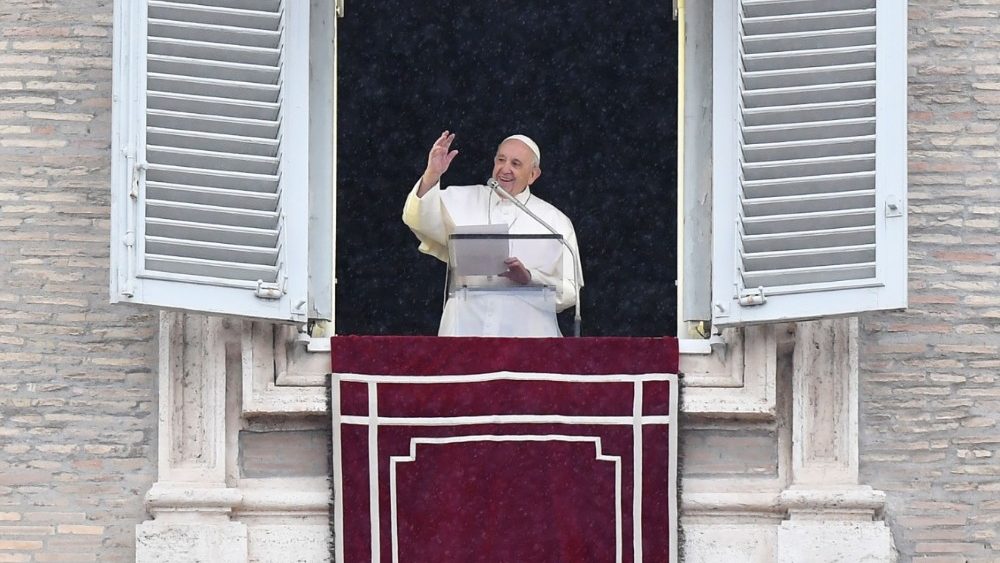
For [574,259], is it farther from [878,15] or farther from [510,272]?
[878,15]

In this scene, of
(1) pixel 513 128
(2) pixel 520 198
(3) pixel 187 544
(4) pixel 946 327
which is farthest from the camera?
(1) pixel 513 128

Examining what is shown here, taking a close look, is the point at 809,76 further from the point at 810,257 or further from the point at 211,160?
the point at 211,160

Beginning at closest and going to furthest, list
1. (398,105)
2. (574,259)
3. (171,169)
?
(171,169) < (574,259) < (398,105)

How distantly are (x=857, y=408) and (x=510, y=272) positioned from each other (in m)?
1.30

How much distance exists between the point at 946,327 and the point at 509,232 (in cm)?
166

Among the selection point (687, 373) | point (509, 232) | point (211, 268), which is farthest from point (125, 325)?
point (687, 373)

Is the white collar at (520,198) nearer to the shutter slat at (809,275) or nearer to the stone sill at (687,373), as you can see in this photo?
the stone sill at (687,373)

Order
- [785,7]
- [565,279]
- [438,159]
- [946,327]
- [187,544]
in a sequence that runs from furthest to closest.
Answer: [565,279] < [438,159] < [946,327] < [785,7] < [187,544]

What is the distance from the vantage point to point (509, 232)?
10617 mm

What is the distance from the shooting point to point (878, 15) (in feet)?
32.1

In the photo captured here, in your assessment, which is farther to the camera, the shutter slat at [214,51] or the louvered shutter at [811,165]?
the shutter slat at [214,51]

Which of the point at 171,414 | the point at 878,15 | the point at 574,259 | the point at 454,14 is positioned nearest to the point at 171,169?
the point at 171,414

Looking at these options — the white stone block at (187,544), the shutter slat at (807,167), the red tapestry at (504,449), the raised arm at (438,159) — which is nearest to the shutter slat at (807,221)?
the shutter slat at (807,167)

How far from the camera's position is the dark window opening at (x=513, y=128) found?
41.0 ft
